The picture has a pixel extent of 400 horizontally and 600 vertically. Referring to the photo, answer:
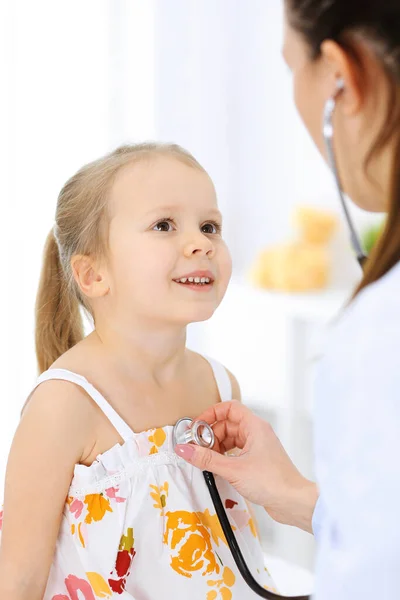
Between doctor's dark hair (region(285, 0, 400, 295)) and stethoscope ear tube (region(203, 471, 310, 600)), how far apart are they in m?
0.52

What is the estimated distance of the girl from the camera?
3.75 feet

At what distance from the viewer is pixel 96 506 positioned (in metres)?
1.16

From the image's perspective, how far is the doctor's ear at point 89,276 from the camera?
4.20 feet

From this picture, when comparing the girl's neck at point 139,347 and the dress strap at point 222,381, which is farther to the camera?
the dress strap at point 222,381

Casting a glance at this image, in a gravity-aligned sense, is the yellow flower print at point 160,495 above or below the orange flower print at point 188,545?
above

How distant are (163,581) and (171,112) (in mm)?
2196

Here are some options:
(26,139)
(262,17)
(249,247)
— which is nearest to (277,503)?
(26,139)

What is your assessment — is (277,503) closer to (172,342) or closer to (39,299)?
(172,342)

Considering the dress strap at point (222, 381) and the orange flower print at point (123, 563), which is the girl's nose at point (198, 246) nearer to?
the dress strap at point (222, 381)

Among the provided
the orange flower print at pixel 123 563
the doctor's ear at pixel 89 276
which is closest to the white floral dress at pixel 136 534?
the orange flower print at pixel 123 563

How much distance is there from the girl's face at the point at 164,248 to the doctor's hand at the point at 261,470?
7.5 inches

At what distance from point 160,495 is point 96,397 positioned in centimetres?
17

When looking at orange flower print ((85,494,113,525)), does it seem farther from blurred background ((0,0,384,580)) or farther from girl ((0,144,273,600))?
blurred background ((0,0,384,580))

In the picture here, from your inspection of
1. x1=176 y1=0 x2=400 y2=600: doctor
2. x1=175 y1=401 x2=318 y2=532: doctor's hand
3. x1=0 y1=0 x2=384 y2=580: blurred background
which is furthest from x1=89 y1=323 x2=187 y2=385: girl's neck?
x1=0 y1=0 x2=384 y2=580: blurred background
